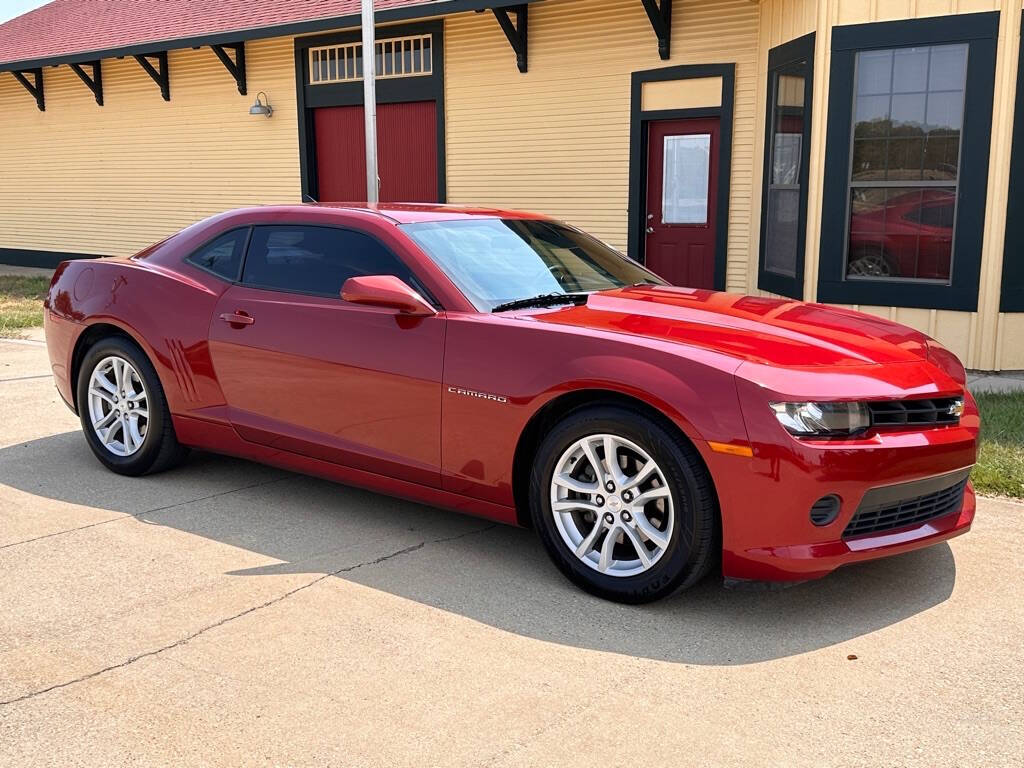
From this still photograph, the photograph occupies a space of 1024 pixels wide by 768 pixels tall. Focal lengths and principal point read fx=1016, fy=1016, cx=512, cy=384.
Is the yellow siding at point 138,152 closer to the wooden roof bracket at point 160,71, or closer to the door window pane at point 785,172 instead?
the wooden roof bracket at point 160,71

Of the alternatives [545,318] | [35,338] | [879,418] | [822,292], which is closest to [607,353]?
[545,318]

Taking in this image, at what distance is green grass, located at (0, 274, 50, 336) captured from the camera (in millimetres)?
11938

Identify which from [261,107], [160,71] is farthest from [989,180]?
[160,71]

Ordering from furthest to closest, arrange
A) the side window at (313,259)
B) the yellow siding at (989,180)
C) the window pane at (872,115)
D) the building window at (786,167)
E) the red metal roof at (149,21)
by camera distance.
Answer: the red metal roof at (149,21)
the building window at (786,167)
the window pane at (872,115)
the yellow siding at (989,180)
the side window at (313,259)

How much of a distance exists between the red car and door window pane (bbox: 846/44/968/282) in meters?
4.37

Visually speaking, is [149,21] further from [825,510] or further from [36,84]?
[825,510]

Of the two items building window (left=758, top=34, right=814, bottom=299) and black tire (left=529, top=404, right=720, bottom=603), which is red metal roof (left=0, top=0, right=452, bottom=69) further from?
black tire (left=529, top=404, right=720, bottom=603)

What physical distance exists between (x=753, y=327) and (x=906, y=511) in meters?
0.93

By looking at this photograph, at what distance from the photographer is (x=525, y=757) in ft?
9.49

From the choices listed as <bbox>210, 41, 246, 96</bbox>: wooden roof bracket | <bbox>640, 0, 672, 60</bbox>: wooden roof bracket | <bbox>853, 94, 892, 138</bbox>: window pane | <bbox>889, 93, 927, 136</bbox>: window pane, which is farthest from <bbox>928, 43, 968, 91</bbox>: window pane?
<bbox>210, 41, 246, 96</bbox>: wooden roof bracket

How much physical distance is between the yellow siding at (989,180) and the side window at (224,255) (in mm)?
5798

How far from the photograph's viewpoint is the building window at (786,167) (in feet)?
30.8

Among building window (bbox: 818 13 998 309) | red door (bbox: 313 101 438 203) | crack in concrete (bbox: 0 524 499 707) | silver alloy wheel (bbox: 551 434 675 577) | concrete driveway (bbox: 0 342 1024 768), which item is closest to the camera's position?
concrete driveway (bbox: 0 342 1024 768)

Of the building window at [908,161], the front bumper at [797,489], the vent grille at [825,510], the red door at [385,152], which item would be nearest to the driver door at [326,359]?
the front bumper at [797,489]
